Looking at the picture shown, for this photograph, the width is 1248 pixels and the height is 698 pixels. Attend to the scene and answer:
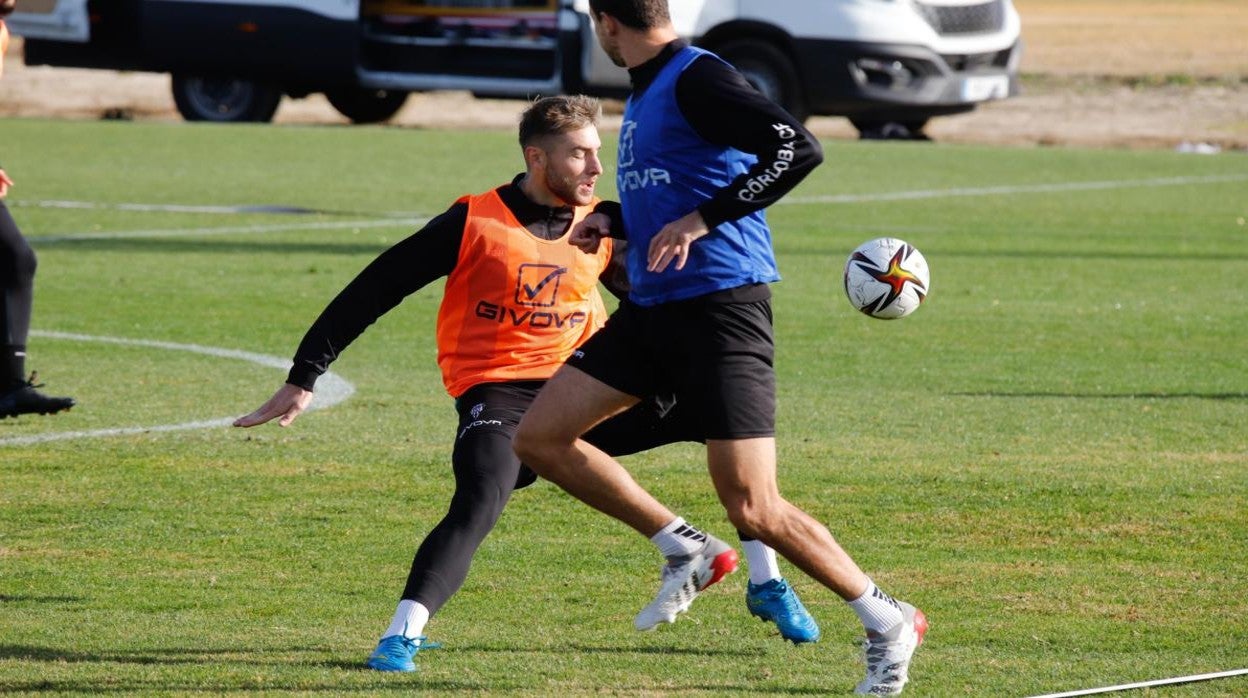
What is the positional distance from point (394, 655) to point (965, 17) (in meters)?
21.4

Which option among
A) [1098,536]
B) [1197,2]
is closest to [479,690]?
[1098,536]

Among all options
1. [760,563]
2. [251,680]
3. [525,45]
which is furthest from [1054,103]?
[251,680]

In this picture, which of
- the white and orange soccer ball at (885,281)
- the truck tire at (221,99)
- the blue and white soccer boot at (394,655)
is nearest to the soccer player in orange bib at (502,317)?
the blue and white soccer boot at (394,655)

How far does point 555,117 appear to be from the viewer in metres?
5.71

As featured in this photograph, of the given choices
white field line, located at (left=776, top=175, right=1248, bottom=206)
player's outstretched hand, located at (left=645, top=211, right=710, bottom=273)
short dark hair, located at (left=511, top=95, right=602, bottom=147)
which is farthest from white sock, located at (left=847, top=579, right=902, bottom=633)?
white field line, located at (left=776, top=175, right=1248, bottom=206)

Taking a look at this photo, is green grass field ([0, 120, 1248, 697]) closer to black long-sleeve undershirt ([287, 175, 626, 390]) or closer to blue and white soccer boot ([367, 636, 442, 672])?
blue and white soccer boot ([367, 636, 442, 672])

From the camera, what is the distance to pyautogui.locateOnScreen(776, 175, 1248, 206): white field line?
19.8 meters

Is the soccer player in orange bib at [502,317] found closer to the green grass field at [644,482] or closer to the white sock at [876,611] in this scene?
the green grass field at [644,482]

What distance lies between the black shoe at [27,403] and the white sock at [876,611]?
15.5 feet

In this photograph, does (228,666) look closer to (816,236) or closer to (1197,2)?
(816,236)

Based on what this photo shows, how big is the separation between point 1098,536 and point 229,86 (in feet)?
77.1

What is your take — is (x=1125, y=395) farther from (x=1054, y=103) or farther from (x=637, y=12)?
(x=1054, y=103)

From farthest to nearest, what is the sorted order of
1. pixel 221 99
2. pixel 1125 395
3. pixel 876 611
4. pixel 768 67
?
1. pixel 221 99
2. pixel 768 67
3. pixel 1125 395
4. pixel 876 611

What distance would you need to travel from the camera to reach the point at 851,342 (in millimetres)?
11539
